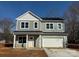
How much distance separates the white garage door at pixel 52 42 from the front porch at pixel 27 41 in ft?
2.42

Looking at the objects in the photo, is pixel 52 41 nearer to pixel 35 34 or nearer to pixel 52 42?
pixel 52 42

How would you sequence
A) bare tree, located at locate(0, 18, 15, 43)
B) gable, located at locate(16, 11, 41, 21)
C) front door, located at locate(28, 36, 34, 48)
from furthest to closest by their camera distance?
1. bare tree, located at locate(0, 18, 15, 43)
2. gable, located at locate(16, 11, 41, 21)
3. front door, located at locate(28, 36, 34, 48)

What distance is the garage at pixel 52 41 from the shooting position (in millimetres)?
27984

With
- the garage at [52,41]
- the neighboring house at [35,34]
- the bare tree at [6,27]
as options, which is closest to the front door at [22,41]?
the neighboring house at [35,34]

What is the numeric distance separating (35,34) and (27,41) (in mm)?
1390

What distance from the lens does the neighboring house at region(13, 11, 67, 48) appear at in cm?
2786

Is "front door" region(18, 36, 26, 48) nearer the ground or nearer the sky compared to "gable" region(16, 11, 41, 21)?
nearer the ground

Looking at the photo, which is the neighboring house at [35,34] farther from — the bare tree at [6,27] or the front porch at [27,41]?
the bare tree at [6,27]

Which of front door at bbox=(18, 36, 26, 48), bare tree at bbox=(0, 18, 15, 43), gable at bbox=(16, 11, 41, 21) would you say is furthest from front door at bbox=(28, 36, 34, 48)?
bare tree at bbox=(0, 18, 15, 43)

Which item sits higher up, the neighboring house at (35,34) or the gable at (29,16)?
the gable at (29,16)

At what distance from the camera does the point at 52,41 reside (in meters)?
28.0

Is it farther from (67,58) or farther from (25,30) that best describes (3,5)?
(67,58)

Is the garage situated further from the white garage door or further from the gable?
the gable

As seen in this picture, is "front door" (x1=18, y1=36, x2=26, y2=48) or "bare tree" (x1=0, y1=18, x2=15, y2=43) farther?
"bare tree" (x1=0, y1=18, x2=15, y2=43)
